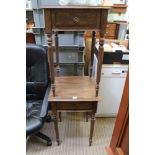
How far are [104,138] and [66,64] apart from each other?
0.93m

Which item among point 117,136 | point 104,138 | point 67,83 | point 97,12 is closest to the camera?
point 97,12

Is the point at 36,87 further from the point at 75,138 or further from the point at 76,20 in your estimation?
the point at 76,20

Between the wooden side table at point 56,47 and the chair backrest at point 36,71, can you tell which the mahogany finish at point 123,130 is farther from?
the chair backrest at point 36,71

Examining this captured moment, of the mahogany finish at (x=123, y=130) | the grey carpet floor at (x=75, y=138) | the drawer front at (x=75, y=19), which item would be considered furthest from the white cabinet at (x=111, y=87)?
the drawer front at (x=75, y=19)

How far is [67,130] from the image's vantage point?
6.21ft

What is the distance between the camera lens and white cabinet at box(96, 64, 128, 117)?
1716mm

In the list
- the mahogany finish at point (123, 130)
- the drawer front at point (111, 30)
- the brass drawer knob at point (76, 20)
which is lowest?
the mahogany finish at point (123, 130)

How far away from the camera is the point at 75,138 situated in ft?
5.89

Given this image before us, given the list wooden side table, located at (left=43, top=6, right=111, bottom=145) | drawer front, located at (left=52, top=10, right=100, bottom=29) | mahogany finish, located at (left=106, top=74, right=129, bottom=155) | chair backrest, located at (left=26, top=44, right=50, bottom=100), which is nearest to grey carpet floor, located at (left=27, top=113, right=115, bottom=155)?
wooden side table, located at (left=43, top=6, right=111, bottom=145)

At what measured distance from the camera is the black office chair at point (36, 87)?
4.77 ft

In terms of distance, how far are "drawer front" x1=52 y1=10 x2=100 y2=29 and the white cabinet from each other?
0.70 m

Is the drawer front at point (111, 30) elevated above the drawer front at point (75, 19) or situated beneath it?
elevated above
